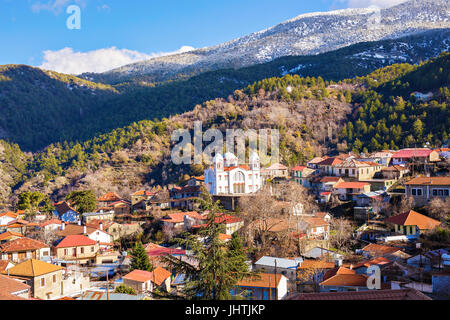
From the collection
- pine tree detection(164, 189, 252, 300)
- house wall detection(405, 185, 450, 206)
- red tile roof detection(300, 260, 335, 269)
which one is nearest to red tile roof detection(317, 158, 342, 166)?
house wall detection(405, 185, 450, 206)

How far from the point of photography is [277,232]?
25703mm

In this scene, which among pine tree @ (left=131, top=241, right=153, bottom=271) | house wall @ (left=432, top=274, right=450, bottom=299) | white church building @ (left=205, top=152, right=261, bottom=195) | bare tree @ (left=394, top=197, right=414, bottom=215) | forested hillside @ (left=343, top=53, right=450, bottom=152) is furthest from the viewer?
forested hillside @ (left=343, top=53, right=450, bottom=152)

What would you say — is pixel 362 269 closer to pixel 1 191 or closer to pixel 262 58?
pixel 1 191

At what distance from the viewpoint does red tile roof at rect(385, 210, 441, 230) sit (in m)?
22.7

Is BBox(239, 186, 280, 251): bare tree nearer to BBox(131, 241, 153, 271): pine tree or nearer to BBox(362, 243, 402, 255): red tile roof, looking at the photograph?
BBox(362, 243, 402, 255): red tile roof

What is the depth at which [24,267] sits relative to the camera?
57.5ft

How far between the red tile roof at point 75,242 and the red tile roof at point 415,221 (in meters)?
19.6

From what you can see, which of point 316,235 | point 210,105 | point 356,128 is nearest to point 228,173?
point 316,235

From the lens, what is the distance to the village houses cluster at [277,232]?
1506cm

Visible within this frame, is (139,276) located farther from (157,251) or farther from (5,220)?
(5,220)

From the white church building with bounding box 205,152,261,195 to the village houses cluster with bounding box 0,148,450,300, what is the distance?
10 centimetres

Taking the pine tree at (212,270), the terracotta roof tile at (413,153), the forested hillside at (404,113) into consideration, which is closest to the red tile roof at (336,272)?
the pine tree at (212,270)

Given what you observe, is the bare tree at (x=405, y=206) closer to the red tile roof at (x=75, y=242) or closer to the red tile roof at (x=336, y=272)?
the red tile roof at (x=336, y=272)
